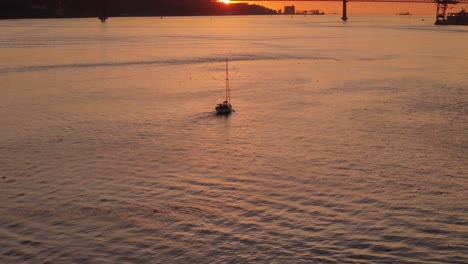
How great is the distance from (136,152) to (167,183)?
5.09m

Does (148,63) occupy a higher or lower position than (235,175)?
higher

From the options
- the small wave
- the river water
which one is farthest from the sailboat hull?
the small wave

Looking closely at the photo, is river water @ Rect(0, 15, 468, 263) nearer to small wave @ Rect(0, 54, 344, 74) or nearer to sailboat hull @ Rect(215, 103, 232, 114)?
sailboat hull @ Rect(215, 103, 232, 114)

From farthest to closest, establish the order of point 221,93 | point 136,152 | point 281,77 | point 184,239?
1. point 281,77
2. point 221,93
3. point 136,152
4. point 184,239

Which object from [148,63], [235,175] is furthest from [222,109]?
[148,63]

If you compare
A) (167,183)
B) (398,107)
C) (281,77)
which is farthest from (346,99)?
(167,183)

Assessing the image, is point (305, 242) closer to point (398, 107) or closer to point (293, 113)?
point (293, 113)

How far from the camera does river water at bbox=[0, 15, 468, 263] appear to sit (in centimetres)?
1448

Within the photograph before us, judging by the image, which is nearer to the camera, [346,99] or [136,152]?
[136,152]

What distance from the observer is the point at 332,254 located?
13852mm

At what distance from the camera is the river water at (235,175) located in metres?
14.5

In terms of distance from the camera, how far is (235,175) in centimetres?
2080

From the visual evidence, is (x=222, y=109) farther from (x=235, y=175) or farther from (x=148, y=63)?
(x=148, y=63)

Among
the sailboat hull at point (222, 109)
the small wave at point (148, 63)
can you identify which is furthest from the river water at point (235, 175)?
the small wave at point (148, 63)
